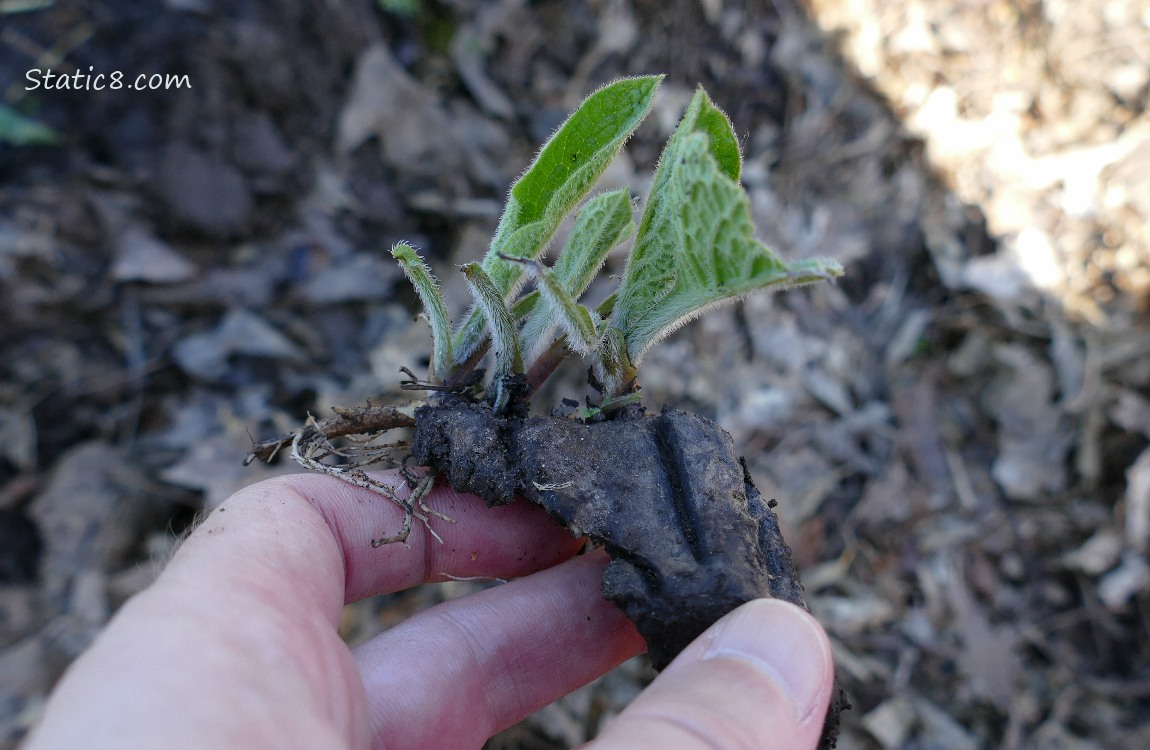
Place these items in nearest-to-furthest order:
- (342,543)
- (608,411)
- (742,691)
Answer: (742,691) → (342,543) → (608,411)

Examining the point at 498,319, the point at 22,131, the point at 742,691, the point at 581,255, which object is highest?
the point at 22,131

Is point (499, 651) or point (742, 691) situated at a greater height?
point (742, 691)

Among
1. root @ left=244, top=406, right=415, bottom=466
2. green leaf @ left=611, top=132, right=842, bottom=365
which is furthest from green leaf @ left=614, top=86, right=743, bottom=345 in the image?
root @ left=244, top=406, right=415, bottom=466

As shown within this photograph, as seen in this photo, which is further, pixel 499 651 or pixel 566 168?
pixel 499 651

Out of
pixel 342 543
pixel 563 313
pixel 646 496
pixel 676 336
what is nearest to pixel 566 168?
pixel 563 313

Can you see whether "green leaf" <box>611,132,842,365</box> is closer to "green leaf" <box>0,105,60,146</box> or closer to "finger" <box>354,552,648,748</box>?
"finger" <box>354,552,648,748</box>

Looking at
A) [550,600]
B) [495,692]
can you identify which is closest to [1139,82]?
[550,600]

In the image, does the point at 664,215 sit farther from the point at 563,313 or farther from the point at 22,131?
the point at 22,131
